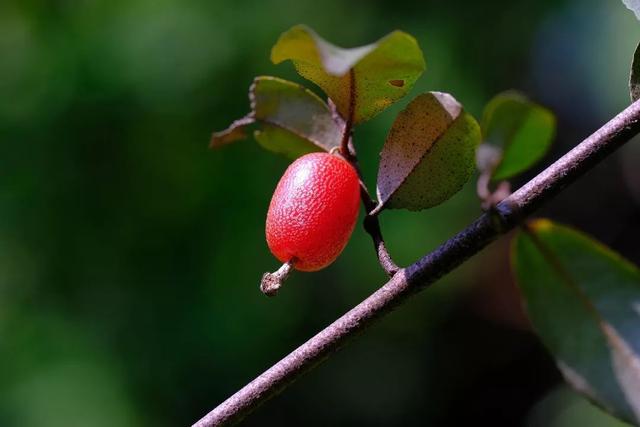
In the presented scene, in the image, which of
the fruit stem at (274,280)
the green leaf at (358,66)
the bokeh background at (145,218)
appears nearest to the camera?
the green leaf at (358,66)

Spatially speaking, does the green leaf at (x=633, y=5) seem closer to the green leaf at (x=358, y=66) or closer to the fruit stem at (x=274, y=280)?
the green leaf at (x=358, y=66)

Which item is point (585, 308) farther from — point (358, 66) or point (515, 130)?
point (358, 66)

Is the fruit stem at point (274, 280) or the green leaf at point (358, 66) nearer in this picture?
the green leaf at point (358, 66)

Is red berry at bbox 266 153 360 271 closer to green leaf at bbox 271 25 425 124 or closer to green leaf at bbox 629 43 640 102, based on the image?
green leaf at bbox 271 25 425 124

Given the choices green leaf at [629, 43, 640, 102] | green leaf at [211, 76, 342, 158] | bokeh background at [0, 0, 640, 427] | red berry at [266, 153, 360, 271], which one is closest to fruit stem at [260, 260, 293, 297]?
red berry at [266, 153, 360, 271]

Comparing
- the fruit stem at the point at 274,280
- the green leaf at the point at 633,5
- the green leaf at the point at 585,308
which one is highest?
the green leaf at the point at 633,5

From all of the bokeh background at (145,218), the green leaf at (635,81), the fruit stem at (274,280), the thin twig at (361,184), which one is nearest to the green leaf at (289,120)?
the thin twig at (361,184)

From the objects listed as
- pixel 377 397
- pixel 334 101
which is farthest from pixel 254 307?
pixel 334 101

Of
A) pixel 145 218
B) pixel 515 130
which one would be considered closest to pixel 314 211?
pixel 515 130
